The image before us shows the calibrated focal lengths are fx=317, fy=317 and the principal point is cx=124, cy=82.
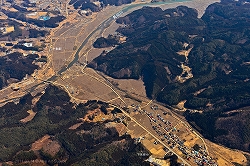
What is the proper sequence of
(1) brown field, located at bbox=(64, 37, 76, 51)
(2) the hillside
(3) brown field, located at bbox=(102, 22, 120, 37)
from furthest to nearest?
(3) brown field, located at bbox=(102, 22, 120, 37)
(1) brown field, located at bbox=(64, 37, 76, 51)
(2) the hillside

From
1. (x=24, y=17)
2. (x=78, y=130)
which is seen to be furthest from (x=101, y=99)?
(x=24, y=17)

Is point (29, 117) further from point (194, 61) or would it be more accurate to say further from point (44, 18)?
point (44, 18)

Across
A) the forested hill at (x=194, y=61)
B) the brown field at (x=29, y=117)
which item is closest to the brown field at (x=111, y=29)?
the forested hill at (x=194, y=61)

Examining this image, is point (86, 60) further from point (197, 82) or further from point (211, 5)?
point (211, 5)

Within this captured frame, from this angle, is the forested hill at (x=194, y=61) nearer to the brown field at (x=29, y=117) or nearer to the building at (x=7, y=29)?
the brown field at (x=29, y=117)

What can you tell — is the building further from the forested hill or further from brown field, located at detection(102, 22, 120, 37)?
the forested hill

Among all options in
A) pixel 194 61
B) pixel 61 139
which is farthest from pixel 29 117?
pixel 194 61

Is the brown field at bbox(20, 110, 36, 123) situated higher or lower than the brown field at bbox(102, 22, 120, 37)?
lower

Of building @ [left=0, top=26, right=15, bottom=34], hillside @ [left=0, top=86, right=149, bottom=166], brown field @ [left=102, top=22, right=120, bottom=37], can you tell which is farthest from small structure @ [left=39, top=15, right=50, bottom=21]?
hillside @ [left=0, top=86, right=149, bottom=166]
